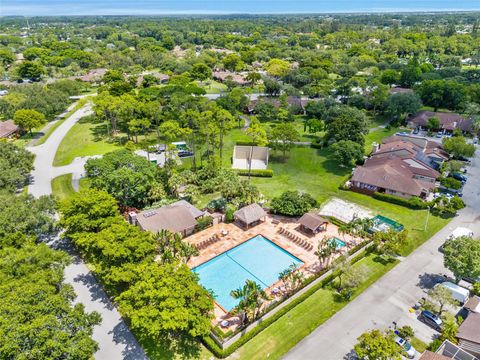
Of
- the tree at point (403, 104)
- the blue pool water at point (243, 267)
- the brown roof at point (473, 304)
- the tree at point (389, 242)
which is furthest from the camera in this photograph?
the tree at point (403, 104)

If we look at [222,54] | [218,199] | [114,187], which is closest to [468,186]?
[218,199]

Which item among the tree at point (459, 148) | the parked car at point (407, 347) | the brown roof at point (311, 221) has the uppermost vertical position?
the tree at point (459, 148)

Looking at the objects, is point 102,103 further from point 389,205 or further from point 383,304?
point 383,304

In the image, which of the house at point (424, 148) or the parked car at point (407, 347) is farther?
the house at point (424, 148)

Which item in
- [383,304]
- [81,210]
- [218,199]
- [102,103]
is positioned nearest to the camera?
[383,304]

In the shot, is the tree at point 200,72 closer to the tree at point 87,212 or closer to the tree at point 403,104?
the tree at point 403,104

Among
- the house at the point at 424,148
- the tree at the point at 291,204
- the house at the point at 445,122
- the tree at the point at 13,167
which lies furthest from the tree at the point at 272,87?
the tree at the point at 13,167

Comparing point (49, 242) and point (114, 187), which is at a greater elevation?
point (114, 187)
